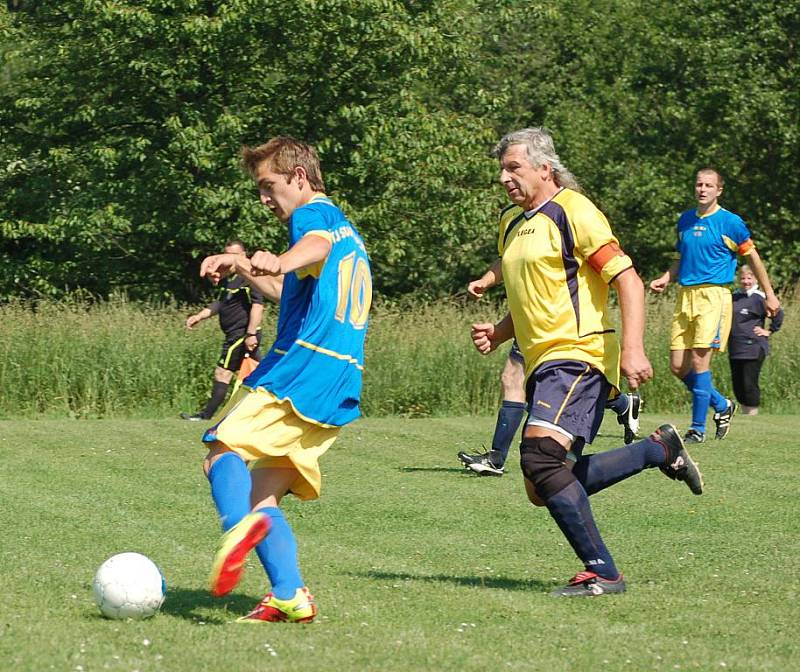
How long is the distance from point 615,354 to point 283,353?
161 cm

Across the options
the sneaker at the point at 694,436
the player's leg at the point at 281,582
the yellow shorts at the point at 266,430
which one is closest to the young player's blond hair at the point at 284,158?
the yellow shorts at the point at 266,430

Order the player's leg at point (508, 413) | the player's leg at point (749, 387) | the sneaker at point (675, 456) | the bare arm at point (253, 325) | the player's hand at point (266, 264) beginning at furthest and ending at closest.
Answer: the player's leg at point (749, 387) < the bare arm at point (253, 325) < the player's leg at point (508, 413) < the sneaker at point (675, 456) < the player's hand at point (266, 264)

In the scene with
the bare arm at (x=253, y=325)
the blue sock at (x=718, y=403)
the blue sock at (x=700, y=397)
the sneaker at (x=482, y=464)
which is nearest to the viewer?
the sneaker at (x=482, y=464)

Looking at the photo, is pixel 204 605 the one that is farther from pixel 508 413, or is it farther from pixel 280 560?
pixel 508 413

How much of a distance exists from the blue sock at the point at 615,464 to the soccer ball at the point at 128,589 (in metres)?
1.98

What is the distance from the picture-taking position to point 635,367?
234 inches

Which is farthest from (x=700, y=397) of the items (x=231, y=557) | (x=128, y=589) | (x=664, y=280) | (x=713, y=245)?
(x=231, y=557)

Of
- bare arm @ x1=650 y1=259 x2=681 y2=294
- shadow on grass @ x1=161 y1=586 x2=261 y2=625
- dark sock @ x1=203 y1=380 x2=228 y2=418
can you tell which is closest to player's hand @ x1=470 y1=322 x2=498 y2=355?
shadow on grass @ x1=161 y1=586 x2=261 y2=625

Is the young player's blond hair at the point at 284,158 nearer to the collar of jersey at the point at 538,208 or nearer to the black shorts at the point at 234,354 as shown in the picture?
the collar of jersey at the point at 538,208

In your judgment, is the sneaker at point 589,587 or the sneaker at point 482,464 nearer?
the sneaker at point 589,587

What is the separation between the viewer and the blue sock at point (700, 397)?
12.4m

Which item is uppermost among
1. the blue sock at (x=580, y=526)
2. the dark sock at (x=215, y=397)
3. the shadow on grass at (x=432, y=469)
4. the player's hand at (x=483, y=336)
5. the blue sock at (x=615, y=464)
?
the player's hand at (x=483, y=336)

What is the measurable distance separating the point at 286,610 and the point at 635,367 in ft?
5.81

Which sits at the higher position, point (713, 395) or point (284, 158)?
point (284, 158)
